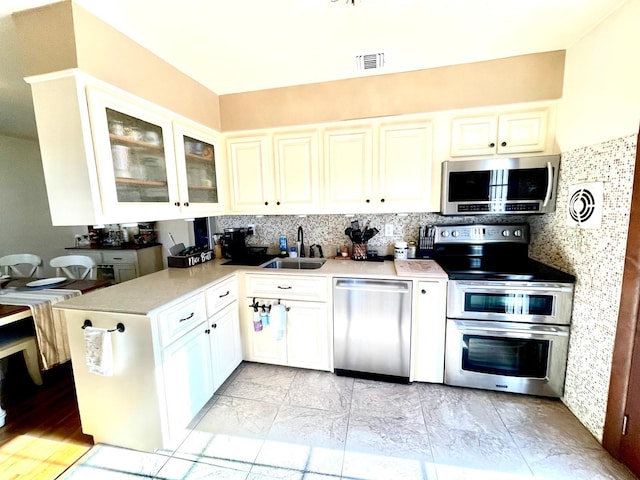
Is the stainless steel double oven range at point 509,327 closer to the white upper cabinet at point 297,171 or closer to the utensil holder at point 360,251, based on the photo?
the utensil holder at point 360,251

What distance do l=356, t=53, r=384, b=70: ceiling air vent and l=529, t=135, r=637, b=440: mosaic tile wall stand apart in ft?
4.93

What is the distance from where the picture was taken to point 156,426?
1470 millimetres

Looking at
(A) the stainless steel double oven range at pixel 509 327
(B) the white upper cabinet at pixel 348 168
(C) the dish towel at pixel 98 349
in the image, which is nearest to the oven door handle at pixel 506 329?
(A) the stainless steel double oven range at pixel 509 327

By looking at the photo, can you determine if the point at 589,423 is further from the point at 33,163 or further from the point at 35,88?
the point at 33,163

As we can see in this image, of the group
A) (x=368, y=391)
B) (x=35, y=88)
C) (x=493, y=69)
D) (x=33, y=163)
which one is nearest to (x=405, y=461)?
(x=368, y=391)

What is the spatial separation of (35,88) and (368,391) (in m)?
2.83

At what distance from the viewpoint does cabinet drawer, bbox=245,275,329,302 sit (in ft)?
6.88

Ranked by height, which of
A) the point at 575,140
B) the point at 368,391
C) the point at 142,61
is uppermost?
the point at 142,61

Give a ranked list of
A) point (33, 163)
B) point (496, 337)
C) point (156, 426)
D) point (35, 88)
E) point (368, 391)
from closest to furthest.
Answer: point (35, 88)
point (156, 426)
point (496, 337)
point (368, 391)
point (33, 163)

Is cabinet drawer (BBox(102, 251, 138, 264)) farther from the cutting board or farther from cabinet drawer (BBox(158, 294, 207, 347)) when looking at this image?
the cutting board

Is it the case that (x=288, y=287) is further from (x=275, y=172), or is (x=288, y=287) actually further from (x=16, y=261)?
(x=16, y=261)

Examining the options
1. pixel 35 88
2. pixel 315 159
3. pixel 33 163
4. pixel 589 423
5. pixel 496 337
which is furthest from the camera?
pixel 33 163

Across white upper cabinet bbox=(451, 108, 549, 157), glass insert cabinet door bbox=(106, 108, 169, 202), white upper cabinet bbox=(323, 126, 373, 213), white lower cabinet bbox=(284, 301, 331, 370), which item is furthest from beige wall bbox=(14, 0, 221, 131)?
white upper cabinet bbox=(451, 108, 549, 157)

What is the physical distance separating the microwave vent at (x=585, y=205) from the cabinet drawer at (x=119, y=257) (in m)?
4.66
